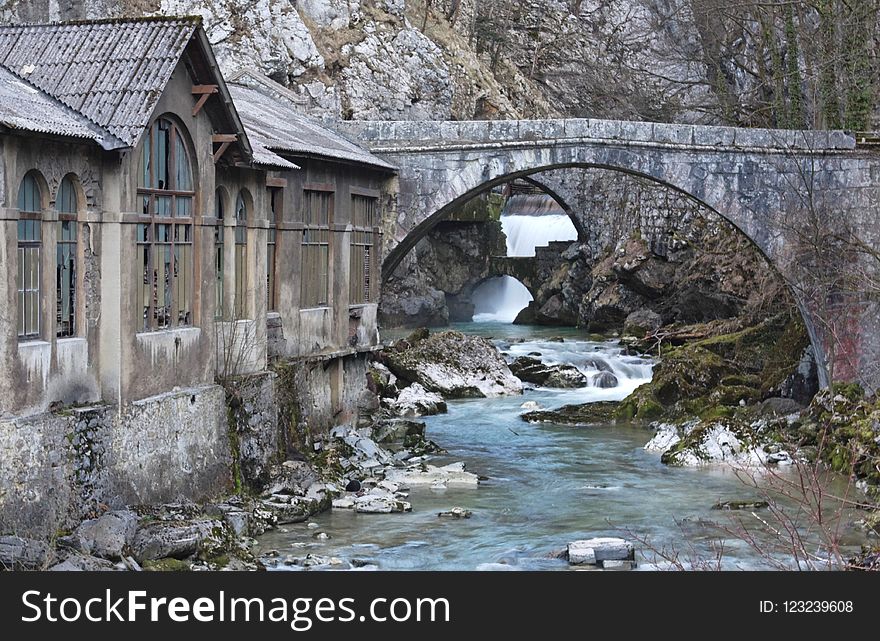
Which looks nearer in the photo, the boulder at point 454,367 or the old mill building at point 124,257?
the old mill building at point 124,257

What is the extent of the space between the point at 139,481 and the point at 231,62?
23658 mm

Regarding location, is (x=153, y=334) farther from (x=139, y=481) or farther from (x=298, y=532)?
(x=298, y=532)

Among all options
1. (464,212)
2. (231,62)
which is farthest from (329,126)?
(464,212)

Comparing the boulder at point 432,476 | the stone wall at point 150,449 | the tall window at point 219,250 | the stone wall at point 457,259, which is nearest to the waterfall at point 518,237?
the stone wall at point 457,259

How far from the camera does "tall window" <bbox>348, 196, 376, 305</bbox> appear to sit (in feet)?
70.4

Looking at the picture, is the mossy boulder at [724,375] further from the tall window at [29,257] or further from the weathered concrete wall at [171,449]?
the tall window at [29,257]

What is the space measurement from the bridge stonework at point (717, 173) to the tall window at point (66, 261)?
33.4 feet

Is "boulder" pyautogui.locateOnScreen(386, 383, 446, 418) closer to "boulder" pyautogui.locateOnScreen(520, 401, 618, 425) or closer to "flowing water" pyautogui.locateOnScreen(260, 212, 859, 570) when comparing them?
"flowing water" pyautogui.locateOnScreen(260, 212, 859, 570)

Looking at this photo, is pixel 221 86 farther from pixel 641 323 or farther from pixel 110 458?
pixel 641 323

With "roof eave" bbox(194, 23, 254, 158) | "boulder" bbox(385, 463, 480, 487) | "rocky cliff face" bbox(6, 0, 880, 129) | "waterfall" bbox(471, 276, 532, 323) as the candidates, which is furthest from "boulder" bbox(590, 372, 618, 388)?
"waterfall" bbox(471, 276, 532, 323)

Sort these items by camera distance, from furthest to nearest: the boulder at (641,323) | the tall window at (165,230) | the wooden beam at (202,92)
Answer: the boulder at (641,323) → the wooden beam at (202,92) → the tall window at (165,230)

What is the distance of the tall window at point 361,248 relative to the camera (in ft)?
70.4

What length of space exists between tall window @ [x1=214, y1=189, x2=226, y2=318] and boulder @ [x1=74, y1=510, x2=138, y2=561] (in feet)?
12.5

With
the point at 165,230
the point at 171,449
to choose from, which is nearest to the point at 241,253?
the point at 165,230
